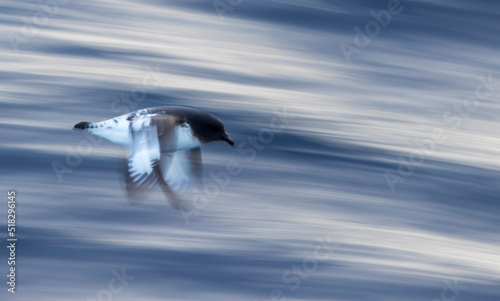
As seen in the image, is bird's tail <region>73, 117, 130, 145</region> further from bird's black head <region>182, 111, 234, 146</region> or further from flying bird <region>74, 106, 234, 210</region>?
bird's black head <region>182, 111, 234, 146</region>

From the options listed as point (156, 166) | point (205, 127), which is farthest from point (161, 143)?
point (205, 127)

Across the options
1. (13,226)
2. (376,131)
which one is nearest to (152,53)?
(376,131)

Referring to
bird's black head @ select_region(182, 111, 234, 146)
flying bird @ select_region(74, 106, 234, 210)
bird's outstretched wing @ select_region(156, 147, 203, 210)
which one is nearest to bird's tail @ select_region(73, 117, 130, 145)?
flying bird @ select_region(74, 106, 234, 210)

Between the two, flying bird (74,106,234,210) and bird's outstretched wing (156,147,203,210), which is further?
bird's outstretched wing (156,147,203,210)

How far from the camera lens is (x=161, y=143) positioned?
4395 millimetres

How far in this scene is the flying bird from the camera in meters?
4.30

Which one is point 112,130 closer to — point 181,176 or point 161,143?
point 161,143

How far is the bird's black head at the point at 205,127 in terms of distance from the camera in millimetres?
4480

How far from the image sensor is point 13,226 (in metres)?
5.44

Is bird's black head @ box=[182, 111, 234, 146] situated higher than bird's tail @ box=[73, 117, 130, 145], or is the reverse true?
bird's black head @ box=[182, 111, 234, 146]

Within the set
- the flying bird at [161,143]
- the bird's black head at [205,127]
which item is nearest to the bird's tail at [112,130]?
the flying bird at [161,143]

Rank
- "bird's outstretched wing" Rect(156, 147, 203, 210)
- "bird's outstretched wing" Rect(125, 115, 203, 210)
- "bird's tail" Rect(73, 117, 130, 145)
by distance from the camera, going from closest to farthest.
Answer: "bird's outstretched wing" Rect(125, 115, 203, 210), "bird's outstretched wing" Rect(156, 147, 203, 210), "bird's tail" Rect(73, 117, 130, 145)

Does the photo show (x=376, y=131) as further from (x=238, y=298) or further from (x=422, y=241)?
(x=238, y=298)

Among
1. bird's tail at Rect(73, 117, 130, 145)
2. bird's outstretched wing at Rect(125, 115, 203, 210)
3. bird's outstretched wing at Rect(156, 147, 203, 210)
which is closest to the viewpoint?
bird's outstretched wing at Rect(125, 115, 203, 210)
